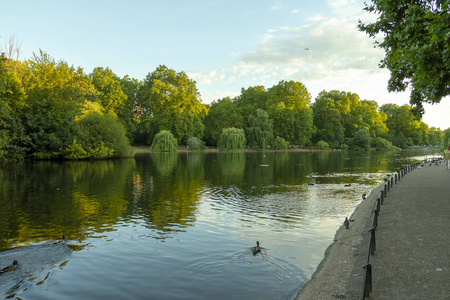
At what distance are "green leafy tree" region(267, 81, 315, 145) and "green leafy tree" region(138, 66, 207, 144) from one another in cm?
2482

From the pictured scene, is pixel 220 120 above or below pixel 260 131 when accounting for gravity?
above

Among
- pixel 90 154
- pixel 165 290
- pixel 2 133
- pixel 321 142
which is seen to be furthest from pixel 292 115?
pixel 165 290

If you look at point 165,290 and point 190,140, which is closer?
point 165,290

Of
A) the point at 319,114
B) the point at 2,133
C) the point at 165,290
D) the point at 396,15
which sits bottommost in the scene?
the point at 165,290

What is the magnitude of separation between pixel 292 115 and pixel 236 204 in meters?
81.8

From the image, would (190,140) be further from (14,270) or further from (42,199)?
(14,270)

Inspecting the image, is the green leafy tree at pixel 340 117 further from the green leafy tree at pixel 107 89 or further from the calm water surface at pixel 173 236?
the calm water surface at pixel 173 236

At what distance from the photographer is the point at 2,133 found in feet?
130

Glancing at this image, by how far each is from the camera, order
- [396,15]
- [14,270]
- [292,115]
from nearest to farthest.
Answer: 1. [14,270]
2. [396,15]
3. [292,115]

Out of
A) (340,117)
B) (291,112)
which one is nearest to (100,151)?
(291,112)

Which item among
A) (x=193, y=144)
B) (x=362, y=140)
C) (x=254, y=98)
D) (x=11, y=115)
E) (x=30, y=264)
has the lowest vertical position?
(x=30, y=264)

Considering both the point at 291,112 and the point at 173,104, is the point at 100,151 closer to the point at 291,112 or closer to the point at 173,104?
the point at 173,104

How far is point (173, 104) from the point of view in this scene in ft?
280

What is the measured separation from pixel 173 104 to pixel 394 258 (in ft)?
265
